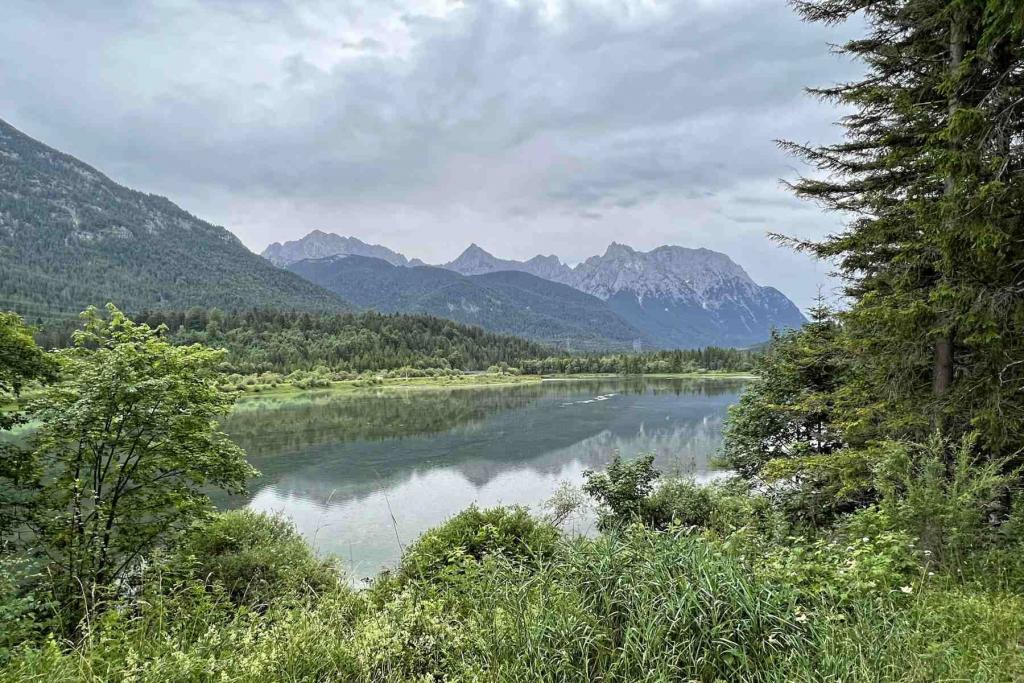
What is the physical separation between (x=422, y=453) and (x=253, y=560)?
72.5 ft

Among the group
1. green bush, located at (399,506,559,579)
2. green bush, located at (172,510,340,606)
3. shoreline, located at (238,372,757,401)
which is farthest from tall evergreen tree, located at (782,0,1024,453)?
shoreline, located at (238,372,757,401)

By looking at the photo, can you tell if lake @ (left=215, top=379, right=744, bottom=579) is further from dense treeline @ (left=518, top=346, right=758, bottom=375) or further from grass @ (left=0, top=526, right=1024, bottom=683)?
dense treeline @ (left=518, top=346, right=758, bottom=375)

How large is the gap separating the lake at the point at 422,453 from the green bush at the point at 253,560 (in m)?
1.55

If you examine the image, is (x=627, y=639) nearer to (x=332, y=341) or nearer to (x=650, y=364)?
(x=332, y=341)

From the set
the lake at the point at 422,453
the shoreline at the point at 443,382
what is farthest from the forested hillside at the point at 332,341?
the lake at the point at 422,453

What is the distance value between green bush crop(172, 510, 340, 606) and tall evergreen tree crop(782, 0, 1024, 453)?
1143 centimetres

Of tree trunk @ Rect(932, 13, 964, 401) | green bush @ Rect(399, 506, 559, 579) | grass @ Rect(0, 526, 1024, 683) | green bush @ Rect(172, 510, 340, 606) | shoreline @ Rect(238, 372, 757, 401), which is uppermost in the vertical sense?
tree trunk @ Rect(932, 13, 964, 401)

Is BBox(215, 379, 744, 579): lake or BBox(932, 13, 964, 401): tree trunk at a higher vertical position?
BBox(932, 13, 964, 401): tree trunk

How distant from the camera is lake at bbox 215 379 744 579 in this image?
64.2 feet

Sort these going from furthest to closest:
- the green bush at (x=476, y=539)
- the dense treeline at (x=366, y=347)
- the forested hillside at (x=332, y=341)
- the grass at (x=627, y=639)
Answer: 1. the dense treeline at (x=366, y=347)
2. the forested hillside at (x=332, y=341)
3. the green bush at (x=476, y=539)
4. the grass at (x=627, y=639)

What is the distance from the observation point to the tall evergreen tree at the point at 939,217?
289 inches

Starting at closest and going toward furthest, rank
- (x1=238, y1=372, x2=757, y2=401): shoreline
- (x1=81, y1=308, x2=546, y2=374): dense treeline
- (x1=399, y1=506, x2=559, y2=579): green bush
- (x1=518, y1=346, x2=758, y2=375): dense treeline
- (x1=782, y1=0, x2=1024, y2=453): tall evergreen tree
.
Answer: (x1=782, y1=0, x2=1024, y2=453): tall evergreen tree < (x1=399, y1=506, x2=559, y2=579): green bush < (x1=238, y1=372, x2=757, y2=401): shoreline < (x1=81, y1=308, x2=546, y2=374): dense treeline < (x1=518, y1=346, x2=758, y2=375): dense treeline

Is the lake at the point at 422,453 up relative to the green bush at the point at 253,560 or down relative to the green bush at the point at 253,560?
down

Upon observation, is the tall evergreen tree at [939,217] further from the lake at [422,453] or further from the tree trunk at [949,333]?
the lake at [422,453]
